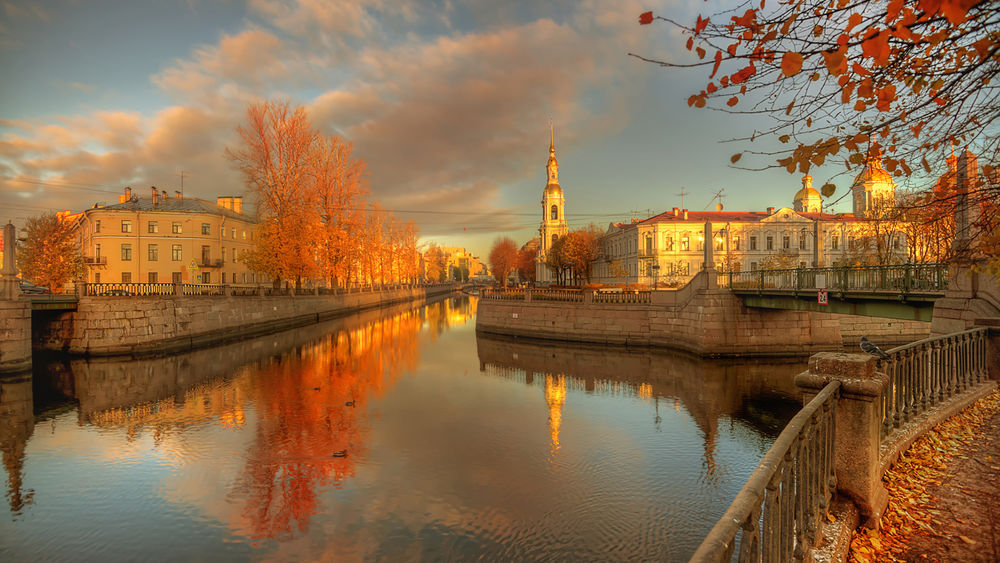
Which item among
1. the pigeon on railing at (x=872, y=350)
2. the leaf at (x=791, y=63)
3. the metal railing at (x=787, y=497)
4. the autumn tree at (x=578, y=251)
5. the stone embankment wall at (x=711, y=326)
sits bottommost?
the stone embankment wall at (x=711, y=326)

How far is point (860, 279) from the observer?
18031mm

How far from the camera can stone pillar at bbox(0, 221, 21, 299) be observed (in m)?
19.6

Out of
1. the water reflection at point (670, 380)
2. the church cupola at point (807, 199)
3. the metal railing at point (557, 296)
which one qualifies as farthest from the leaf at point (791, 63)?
the church cupola at point (807, 199)

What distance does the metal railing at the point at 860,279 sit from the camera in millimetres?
14898

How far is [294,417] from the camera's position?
47.3 feet

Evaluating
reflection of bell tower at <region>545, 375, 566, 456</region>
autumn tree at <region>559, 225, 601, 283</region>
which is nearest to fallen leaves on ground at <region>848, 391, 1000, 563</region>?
reflection of bell tower at <region>545, 375, 566, 456</region>

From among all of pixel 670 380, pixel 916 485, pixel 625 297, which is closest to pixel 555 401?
pixel 670 380

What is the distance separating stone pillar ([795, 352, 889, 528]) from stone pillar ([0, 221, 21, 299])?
2660cm

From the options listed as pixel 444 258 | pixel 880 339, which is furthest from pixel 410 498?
pixel 444 258

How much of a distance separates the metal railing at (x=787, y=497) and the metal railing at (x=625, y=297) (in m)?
24.0

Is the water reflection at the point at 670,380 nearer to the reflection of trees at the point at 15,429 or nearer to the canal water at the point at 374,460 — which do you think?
the canal water at the point at 374,460

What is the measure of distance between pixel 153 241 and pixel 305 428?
47551 millimetres

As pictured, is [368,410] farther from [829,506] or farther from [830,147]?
[830,147]

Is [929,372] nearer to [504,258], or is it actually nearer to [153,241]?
[153,241]
